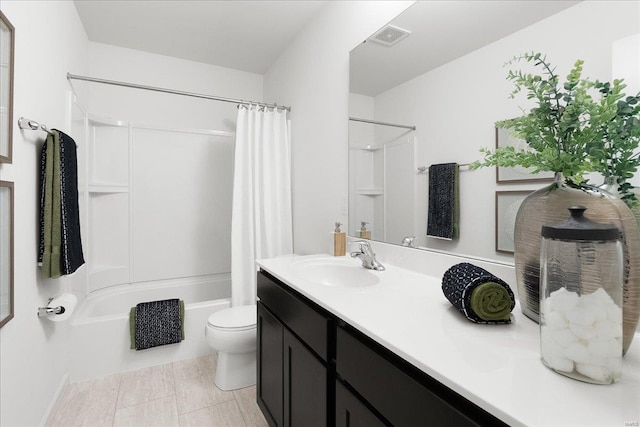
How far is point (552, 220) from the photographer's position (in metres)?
0.74

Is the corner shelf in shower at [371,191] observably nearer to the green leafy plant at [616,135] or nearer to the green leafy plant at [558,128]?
the green leafy plant at [558,128]

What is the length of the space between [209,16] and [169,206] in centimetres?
165

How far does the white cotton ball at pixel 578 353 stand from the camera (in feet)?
1.76

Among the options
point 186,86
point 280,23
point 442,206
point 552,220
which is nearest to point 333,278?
point 442,206

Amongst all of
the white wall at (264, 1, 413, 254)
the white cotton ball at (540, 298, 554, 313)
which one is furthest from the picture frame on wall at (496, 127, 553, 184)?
the white wall at (264, 1, 413, 254)

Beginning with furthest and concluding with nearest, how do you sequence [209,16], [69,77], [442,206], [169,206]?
1. [169,206]
2. [209,16]
3. [69,77]
4. [442,206]

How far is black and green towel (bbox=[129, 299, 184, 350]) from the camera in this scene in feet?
7.02

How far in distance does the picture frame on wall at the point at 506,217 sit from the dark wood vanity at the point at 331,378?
63 cm

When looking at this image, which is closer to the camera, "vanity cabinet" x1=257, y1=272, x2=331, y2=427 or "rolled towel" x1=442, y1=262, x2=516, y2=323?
"rolled towel" x1=442, y1=262, x2=516, y2=323

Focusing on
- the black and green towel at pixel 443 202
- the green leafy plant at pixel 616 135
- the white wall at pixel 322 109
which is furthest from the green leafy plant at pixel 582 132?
the white wall at pixel 322 109

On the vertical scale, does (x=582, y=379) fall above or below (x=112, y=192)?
below

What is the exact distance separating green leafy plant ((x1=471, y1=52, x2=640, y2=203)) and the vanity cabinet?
737mm

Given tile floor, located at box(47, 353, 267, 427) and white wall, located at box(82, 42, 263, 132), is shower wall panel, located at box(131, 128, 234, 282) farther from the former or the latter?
tile floor, located at box(47, 353, 267, 427)

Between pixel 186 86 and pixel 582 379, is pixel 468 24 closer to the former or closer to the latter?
pixel 582 379
